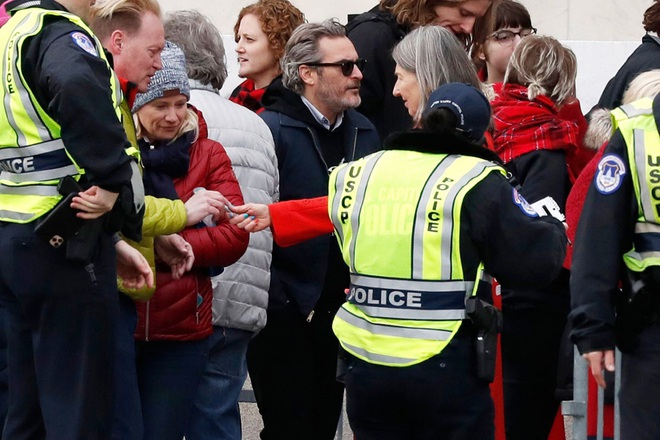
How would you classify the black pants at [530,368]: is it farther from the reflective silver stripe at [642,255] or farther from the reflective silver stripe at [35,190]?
the reflective silver stripe at [35,190]

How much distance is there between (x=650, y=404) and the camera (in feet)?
12.1

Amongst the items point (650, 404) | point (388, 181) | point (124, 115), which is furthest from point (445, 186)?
point (124, 115)

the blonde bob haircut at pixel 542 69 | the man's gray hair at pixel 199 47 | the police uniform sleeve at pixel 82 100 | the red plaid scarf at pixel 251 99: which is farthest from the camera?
the red plaid scarf at pixel 251 99

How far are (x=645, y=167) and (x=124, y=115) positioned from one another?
5.48 feet

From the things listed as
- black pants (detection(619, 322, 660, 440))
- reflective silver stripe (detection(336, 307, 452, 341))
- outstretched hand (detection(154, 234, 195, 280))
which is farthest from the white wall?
black pants (detection(619, 322, 660, 440))

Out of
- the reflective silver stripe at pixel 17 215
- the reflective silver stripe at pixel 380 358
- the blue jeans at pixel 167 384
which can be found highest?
the reflective silver stripe at pixel 17 215

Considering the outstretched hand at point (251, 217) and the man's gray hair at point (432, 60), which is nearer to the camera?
the outstretched hand at point (251, 217)

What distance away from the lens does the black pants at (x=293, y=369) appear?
541 cm

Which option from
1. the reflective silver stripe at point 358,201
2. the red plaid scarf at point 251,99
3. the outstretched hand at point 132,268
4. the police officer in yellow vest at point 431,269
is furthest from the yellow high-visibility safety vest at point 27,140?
the red plaid scarf at point 251,99

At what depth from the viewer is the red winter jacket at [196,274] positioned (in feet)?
15.4

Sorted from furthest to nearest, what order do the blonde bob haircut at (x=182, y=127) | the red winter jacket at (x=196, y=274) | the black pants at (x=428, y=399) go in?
the blonde bob haircut at (x=182, y=127) → the red winter jacket at (x=196, y=274) → the black pants at (x=428, y=399)

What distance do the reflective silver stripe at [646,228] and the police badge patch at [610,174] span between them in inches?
4.6

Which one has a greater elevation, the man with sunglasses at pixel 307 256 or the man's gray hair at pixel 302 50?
the man's gray hair at pixel 302 50

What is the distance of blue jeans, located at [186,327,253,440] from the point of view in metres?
4.98
